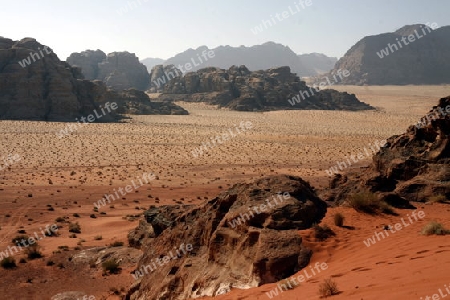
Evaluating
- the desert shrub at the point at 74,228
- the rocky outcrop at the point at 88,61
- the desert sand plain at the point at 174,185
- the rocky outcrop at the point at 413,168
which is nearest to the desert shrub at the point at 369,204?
the desert sand plain at the point at 174,185

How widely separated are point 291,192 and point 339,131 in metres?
51.7

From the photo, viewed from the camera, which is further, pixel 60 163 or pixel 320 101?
pixel 320 101

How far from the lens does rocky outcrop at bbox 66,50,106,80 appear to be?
4870 inches

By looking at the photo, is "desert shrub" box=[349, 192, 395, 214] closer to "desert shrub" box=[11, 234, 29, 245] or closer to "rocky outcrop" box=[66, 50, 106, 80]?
"desert shrub" box=[11, 234, 29, 245]

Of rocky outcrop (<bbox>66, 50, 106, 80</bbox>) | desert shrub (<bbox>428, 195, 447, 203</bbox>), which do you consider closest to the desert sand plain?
desert shrub (<bbox>428, 195, 447, 203</bbox>)

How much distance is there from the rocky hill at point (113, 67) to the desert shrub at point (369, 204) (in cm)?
11680

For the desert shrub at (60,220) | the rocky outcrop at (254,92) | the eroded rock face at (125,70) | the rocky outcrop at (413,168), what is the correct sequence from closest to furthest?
1. the rocky outcrop at (413,168)
2. the desert shrub at (60,220)
3. the rocky outcrop at (254,92)
4. the eroded rock face at (125,70)

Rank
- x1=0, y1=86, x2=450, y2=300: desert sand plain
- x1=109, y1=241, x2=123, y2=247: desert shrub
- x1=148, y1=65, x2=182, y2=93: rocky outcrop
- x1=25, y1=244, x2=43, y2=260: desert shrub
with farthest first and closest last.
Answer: x1=148, y1=65, x2=182, y2=93: rocky outcrop
x1=109, y1=241, x2=123, y2=247: desert shrub
x1=25, y1=244, x2=43, y2=260: desert shrub
x1=0, y1=86, x2=450, y2=300: desert sand plain

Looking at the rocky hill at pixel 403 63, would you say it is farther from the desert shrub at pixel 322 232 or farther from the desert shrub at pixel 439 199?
the desert shrub at pixel 322 232

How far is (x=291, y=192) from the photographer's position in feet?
30.5

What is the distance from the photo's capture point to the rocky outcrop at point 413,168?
427 inches

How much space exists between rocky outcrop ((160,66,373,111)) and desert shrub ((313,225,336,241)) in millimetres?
78438

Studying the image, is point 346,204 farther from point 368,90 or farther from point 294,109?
point 368,90

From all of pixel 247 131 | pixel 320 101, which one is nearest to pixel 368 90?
pixel 320 101
